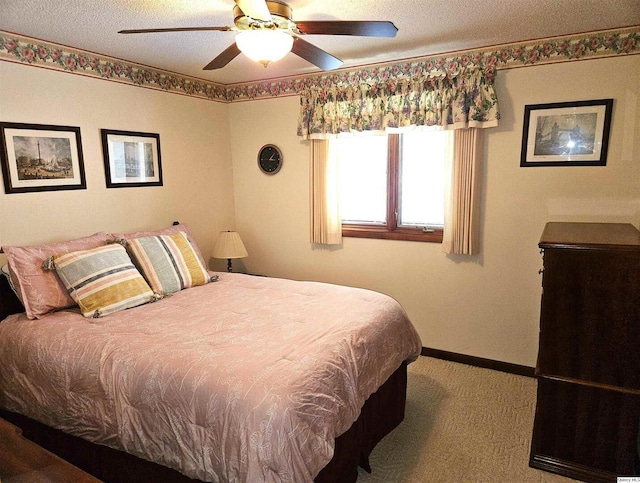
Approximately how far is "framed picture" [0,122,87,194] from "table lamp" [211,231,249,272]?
4.16 ft

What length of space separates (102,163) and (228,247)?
4.22 feet

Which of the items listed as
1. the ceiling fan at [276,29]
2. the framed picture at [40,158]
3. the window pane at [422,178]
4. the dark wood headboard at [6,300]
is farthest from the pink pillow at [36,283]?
the window pane at [422,178]

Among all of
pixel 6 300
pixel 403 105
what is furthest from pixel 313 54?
pixel 6 300

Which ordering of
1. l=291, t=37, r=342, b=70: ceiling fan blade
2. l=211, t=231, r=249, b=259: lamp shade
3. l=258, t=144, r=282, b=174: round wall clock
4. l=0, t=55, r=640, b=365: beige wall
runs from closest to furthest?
1. l=291, t=37, r=342, b=70: ceiling fan blade
2. l=0, t=55, r=640, b=365: beige wall
3. l=211, t=231, r=249, b=259: lamp shade
4. l=258, t=144, r=282, b=174: round wall clock

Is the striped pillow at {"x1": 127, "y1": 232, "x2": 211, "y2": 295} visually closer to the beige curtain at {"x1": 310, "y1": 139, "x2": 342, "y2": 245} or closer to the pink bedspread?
the pink bedspread

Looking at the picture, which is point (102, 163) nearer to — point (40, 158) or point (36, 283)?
point (40, 158)

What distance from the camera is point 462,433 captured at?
8.35ft

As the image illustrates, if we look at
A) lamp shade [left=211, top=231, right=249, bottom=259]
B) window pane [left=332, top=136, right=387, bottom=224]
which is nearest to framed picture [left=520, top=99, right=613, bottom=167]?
window pane [left=332, top=136, right=387, bottom=224]

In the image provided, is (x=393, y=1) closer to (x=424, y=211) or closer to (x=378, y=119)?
(x=378, y=119)

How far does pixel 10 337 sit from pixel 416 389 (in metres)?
2.61

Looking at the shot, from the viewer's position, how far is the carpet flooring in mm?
2213

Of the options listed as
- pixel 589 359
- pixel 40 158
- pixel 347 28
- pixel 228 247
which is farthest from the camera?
pixel 228 247

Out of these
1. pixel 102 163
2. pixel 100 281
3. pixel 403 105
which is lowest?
pixel 100 281

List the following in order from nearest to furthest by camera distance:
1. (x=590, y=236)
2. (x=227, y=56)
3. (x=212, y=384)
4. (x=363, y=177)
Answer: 1. (x=212, y=384)
2. (x=590, y=236)
3. (x=227, y=56)
4. (x=363, y=177)
